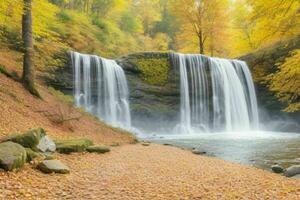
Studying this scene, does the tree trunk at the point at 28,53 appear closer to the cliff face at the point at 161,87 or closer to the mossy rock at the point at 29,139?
the mossy rock at the point at 29,139

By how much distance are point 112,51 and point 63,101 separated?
17.4 m

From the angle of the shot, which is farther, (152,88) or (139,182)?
(152,88)

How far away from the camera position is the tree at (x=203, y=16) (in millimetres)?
32875

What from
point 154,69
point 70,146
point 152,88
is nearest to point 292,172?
point 70,146

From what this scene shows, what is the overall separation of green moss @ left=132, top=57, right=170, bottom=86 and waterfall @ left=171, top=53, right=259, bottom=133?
0.81 meters

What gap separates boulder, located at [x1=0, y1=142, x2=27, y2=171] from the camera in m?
6.30

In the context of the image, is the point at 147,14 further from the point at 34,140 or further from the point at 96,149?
the point at 34,140

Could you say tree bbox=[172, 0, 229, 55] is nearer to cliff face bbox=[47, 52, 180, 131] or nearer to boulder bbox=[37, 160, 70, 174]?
cliff face bbox=[47, 52, 180, 131]

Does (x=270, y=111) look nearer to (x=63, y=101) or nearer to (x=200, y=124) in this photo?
(x=200, y=124)

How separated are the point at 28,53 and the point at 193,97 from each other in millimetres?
13838

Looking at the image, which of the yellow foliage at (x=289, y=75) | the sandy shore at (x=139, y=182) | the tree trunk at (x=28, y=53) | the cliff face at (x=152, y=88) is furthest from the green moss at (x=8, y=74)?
the yellow foliage at (x=289, y=75)

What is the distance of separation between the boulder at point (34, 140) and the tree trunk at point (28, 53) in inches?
251

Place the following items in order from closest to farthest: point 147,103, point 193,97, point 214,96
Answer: point 147,103, point 193,97, point 214,96

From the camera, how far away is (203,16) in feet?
109
